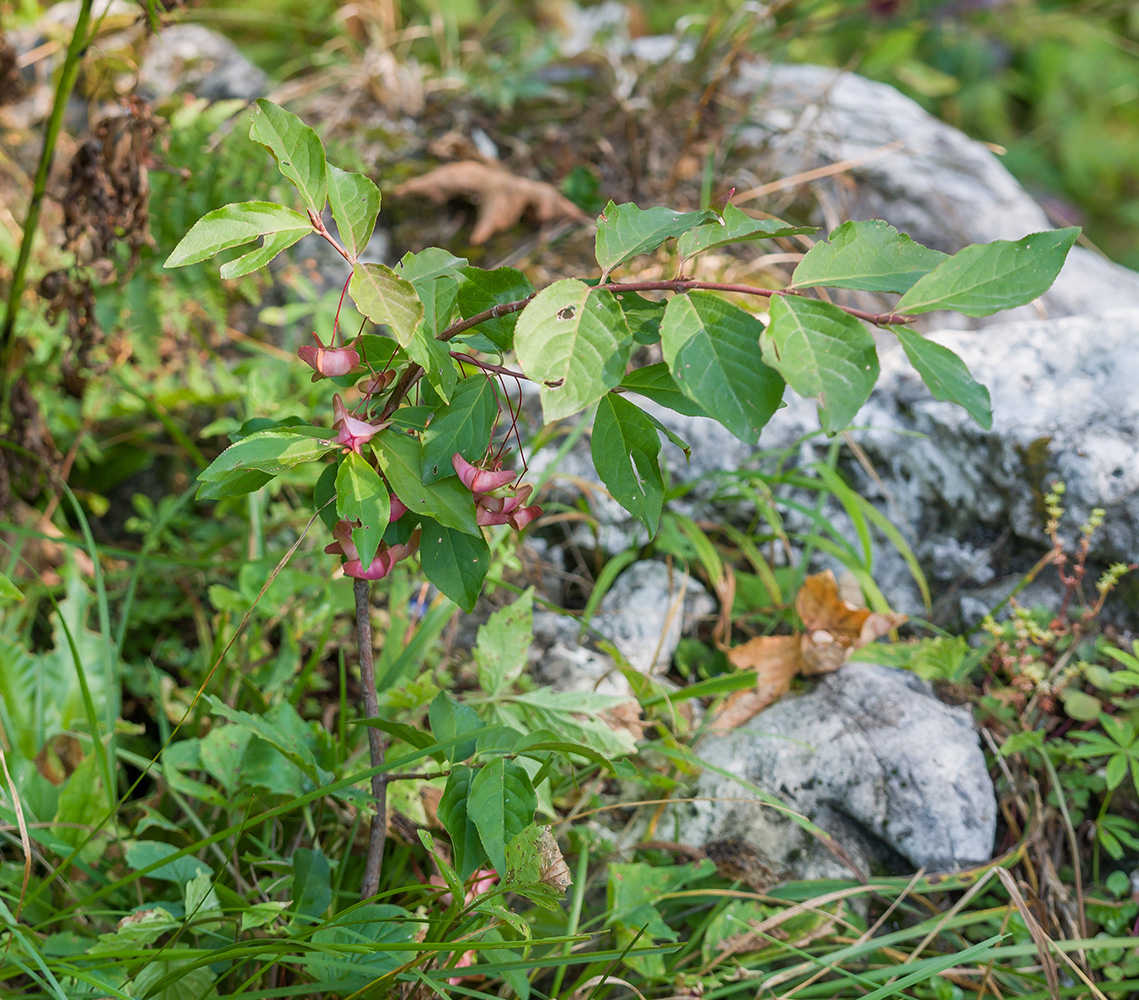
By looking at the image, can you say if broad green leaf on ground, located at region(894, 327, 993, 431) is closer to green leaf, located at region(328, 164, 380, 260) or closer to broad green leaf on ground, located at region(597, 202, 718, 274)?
broad green leaf on ground, located at region(597, 202, 718, 274)

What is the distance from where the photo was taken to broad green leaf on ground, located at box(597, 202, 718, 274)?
33.7 inches

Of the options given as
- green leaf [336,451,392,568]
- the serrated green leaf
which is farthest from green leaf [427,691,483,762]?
the serrated green leaf

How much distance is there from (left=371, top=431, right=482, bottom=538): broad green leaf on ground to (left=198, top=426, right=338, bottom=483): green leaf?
0.22 ft

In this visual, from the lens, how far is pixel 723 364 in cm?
81

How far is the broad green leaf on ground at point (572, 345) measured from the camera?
79cm

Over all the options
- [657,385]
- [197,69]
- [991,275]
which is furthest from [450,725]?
[197,69]

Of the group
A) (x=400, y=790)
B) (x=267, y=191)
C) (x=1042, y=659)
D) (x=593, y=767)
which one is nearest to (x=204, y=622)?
(x=400, y=790)

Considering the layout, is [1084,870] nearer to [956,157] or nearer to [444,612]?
[444,612]

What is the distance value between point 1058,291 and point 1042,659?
1680 mm

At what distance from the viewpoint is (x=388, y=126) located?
3.09 metres

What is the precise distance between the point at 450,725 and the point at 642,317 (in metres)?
0.61

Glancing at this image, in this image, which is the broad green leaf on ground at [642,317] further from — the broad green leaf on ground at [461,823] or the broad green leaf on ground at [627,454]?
the broad green leaf on ground at [461,823]

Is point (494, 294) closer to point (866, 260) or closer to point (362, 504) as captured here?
point (362, 504)

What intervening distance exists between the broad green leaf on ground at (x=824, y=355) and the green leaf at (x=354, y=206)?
0.46 m
